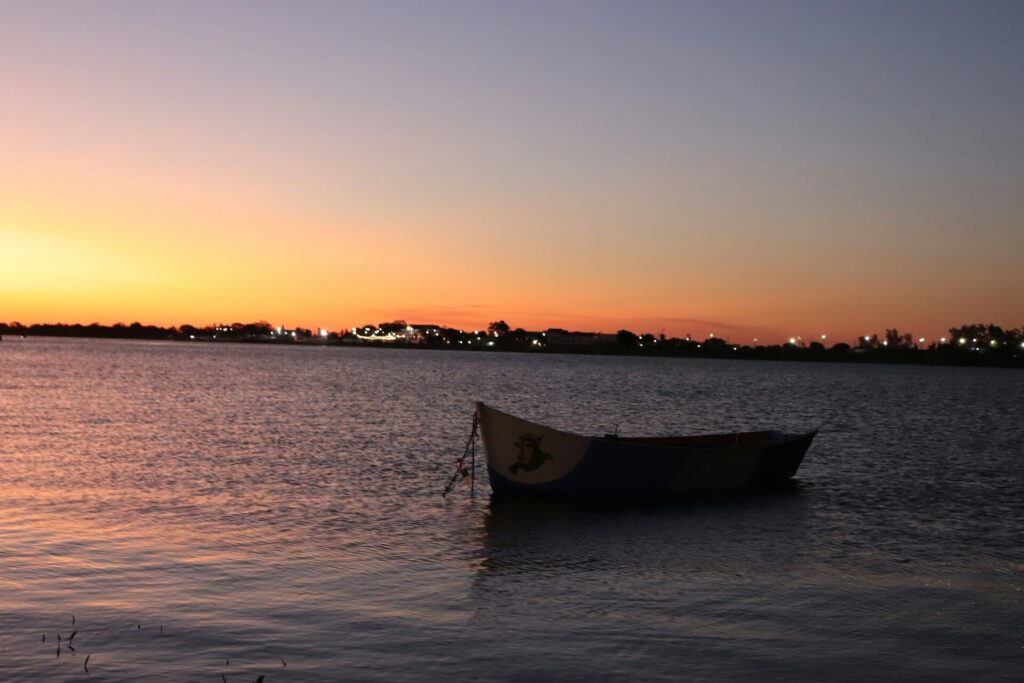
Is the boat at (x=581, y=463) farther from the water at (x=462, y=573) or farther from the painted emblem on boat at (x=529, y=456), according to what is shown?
the water at (x=462, y=573)

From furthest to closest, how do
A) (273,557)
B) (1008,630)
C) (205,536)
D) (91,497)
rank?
1. (91,497)
2. (205,536)
3. (273,557)
4. (1008,630)

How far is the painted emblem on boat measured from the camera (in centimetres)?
2500

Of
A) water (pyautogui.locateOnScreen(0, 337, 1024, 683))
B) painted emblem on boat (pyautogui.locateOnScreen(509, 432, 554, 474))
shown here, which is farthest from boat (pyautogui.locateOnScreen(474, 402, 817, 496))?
water (pyautogui.locateOnScreen(0, 337, 1024, 683))

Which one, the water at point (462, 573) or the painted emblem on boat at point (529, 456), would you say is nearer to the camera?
the water at point (462, 573)

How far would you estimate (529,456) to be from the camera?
82.1ft

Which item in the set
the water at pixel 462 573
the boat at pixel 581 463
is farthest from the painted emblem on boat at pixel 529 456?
the water at pixel 462 573

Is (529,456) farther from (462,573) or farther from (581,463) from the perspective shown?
(462,573)

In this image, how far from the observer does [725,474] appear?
28.1 m

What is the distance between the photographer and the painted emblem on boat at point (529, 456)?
25.0 meters

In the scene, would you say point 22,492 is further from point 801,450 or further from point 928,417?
point 928,417

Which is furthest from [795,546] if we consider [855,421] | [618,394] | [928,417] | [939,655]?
[618,394]

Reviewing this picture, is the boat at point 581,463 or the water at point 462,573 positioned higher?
the boat at point 581,463

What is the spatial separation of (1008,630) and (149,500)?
60.6 feet

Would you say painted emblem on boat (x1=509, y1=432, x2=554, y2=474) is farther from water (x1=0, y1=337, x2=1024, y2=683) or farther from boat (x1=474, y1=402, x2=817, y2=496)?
water (x1=0, y1=337, x2=1024, y2=683)
